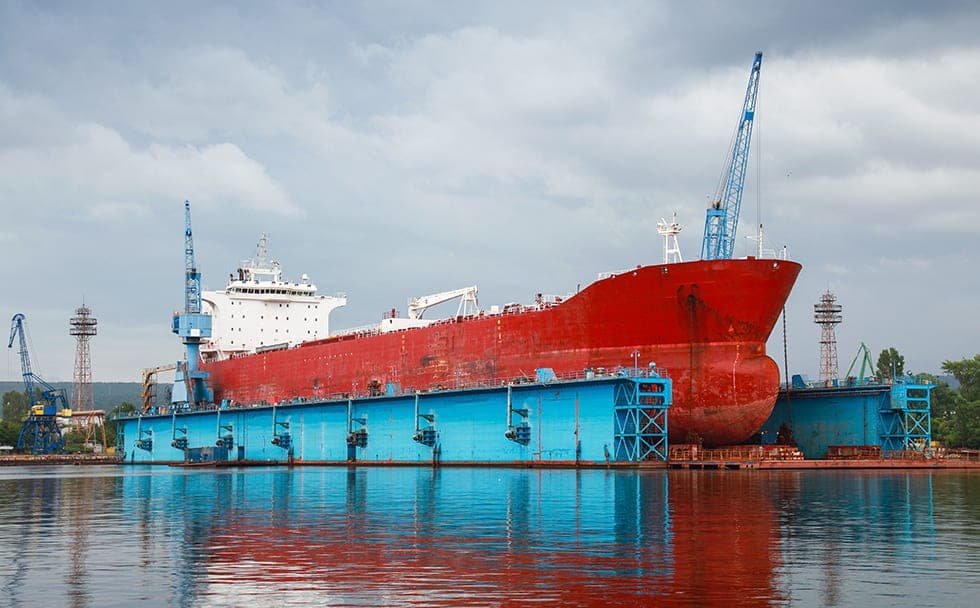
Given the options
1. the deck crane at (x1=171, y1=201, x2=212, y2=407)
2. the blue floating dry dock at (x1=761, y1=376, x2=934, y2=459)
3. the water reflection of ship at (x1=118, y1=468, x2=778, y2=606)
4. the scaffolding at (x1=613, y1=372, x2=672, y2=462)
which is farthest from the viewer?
the deck crane at (x1=171, y1=201, x2=212, y2=407)

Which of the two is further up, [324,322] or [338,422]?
[324,322]

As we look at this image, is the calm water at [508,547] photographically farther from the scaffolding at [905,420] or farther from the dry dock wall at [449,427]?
the scaffolding at [905,420]

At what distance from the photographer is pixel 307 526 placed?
2212cm

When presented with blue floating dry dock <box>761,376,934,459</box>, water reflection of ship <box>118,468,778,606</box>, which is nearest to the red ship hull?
blue floating dry dock <box>761,376,934,459</box>

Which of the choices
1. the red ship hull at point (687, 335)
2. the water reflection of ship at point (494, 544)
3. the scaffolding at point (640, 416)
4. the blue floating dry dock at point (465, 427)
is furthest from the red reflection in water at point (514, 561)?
the red ship hull at point (687, 335)

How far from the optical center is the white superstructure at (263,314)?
7675cm

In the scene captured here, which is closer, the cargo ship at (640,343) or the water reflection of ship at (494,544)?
the water reflection of ship at (494,544)

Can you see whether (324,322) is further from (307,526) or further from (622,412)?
(307,526)

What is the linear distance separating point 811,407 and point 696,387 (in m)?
10.7

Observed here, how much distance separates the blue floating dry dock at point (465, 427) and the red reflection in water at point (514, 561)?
16823mm

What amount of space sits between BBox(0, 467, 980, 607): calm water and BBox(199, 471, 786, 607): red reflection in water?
4 centimetres

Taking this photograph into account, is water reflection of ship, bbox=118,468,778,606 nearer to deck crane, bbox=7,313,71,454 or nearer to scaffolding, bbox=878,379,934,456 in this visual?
scaffolding, bbox=878,379,934,456

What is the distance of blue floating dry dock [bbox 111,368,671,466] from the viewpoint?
136ft

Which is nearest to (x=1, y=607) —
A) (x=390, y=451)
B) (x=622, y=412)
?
(x=622, y=412)
